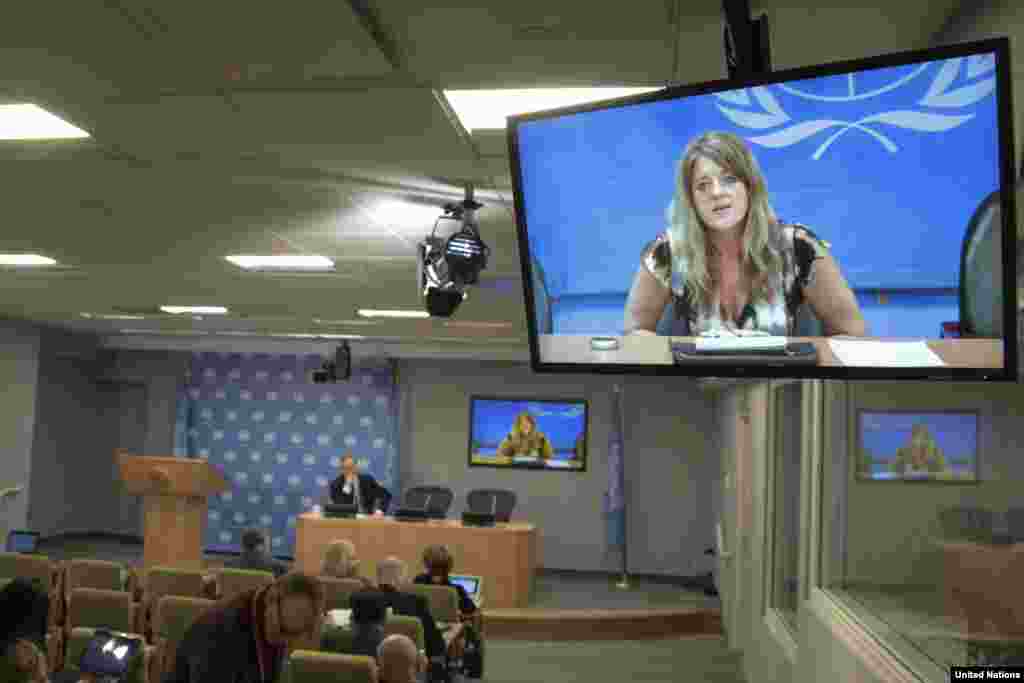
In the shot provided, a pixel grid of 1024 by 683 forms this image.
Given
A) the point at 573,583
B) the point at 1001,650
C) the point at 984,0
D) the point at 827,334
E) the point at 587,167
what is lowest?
the point at 573,583

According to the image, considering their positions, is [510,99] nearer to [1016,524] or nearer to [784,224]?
[784,224]

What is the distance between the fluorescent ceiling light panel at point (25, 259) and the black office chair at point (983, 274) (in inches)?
260

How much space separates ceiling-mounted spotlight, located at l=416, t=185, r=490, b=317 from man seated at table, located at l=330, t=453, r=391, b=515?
6.55 m

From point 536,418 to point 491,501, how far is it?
1686 millimetres

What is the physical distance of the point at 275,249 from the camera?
5828mm

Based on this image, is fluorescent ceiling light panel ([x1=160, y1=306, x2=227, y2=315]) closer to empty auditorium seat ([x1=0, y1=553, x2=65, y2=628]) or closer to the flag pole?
empty auditorium seat ([x1=0, y1=553, x2=65, y2=628])

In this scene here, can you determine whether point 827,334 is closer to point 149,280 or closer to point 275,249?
point 275,249

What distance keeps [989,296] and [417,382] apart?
37.7ft

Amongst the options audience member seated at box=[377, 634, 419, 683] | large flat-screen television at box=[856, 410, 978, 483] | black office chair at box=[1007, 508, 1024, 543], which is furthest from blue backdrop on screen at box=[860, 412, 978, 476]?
audience member seated at box=[377, 634, 419, 683]

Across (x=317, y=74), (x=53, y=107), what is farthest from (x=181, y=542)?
(x=317, y=74)

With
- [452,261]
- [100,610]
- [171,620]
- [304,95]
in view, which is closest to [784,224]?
[304,95]

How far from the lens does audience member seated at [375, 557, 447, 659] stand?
4855mm

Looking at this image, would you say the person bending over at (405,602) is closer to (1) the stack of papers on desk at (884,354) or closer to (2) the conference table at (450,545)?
(1) the stack of papers on desk at (884,354)

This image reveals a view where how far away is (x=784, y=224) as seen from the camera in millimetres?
1860
